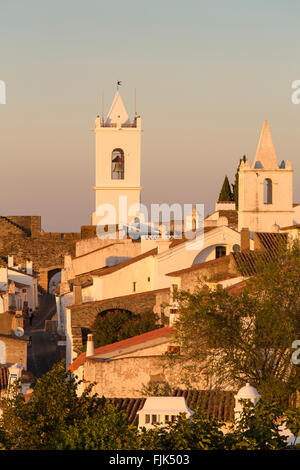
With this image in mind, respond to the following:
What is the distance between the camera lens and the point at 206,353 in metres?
20.0

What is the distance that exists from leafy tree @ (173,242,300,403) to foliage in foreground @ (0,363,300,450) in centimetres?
508

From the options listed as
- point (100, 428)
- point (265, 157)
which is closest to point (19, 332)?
point (265, 157)

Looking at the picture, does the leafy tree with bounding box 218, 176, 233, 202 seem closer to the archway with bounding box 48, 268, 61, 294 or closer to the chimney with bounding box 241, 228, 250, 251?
the archway with bounding box 48, 268, 61, 294

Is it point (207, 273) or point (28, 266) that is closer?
point (207, 273)

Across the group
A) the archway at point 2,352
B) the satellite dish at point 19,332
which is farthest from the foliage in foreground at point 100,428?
the satellite dish at point 19,332

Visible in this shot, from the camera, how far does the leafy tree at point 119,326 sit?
2838 centimetres

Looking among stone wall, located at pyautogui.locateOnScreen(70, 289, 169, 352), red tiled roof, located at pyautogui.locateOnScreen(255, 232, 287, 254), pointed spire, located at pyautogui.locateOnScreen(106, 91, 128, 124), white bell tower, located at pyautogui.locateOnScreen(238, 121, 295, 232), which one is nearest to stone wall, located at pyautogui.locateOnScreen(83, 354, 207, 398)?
red tiled roof, located at pyautogui.locateOnScreen(255, 232, 287, 254)

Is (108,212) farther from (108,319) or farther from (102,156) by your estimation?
(108,319)

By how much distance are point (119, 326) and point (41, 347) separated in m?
7.12

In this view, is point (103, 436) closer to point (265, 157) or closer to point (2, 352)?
point (2, 352)

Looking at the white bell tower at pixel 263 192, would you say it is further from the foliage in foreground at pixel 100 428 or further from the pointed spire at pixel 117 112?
the pointed spire at pixel 117 112

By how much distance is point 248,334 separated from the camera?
65.6ft

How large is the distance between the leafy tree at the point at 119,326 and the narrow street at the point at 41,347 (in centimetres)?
215

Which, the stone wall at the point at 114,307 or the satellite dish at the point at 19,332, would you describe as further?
the satellite dish at the point at 19,332
